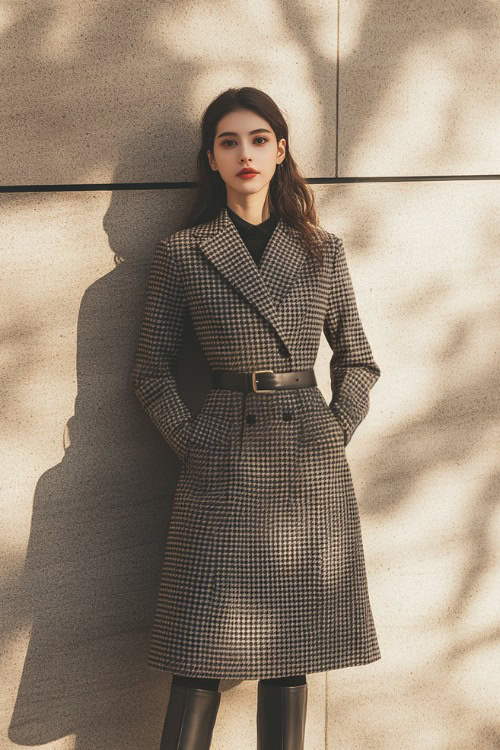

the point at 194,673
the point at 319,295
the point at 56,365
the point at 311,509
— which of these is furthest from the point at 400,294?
the point at 194,673

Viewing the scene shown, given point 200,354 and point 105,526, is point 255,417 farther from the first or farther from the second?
point 105,526

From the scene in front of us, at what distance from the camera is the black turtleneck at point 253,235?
3049mm

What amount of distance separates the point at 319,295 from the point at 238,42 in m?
0.92

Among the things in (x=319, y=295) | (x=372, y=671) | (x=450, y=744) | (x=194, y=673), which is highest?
(x=319, y=295)

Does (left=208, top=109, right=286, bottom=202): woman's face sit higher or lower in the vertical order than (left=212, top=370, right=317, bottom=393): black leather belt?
higher

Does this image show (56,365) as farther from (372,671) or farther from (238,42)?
(372,671)

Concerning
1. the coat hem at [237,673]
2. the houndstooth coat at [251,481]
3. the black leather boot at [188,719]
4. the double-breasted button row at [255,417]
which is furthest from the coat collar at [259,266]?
the black leather boot at [188,719]

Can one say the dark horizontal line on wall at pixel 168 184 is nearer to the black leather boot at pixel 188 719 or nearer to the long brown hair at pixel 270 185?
the long brown hair at pixel 270 185

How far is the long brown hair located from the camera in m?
2.99

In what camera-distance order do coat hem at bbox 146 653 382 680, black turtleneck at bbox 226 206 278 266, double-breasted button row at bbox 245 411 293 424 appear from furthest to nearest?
black turtleneck at bbox 226 206 278 266 → double-breasted button row at bbox 245 411 293 424 → coat hem at bbox 146 653 382 680

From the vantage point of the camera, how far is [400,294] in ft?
11.7

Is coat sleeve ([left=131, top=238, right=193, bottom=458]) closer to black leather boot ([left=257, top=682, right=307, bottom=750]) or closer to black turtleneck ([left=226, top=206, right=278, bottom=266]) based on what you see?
black turtleneck ([left=226, top=206, right=278, bottom=266])

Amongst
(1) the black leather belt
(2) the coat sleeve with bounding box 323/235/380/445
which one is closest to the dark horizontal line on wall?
(2) the coat sleeve with bounding box 323/235/380/445

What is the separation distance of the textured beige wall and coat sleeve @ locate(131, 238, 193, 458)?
185 millimetres
